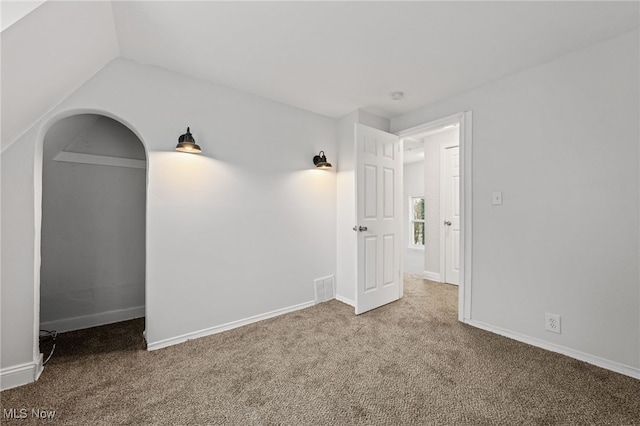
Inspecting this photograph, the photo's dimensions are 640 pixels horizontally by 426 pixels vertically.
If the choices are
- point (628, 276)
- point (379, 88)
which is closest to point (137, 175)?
point (379, 88)

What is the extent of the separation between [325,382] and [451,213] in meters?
3.39

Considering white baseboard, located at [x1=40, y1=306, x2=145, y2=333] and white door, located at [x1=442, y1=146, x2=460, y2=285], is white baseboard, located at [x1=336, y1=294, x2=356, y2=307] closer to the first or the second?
white door, located at [x1=442, y1=146, x2=460, y2=285]

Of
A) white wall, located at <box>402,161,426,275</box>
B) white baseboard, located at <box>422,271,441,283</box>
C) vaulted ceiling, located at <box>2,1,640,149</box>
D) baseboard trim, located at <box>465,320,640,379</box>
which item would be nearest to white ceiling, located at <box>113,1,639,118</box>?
vaulted ceiling, located at <box>2,1,640,149</box>

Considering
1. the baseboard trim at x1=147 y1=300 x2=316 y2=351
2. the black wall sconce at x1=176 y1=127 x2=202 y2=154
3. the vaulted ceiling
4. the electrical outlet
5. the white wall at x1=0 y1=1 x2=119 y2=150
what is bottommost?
the baseboard trim at x1=147 y1=300 x2=316 y2=351

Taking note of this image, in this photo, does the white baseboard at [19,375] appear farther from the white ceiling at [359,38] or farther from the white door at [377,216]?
the white door at [377,216]

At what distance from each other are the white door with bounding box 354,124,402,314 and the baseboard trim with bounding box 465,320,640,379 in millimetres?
967

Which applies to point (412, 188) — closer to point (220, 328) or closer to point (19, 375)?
point (220, 328)

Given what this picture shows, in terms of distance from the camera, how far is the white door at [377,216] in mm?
2939

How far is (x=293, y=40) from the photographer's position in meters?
1.96

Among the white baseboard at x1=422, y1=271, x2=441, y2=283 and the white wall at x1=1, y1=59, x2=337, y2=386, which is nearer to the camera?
the white wall at x1=1, y1=59, x2=337, y2=386

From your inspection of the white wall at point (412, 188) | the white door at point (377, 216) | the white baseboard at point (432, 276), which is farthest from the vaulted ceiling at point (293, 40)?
the white wall at point (412, 188)

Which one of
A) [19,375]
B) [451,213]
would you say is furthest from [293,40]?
[451,213]

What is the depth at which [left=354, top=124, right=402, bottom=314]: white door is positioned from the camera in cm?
294

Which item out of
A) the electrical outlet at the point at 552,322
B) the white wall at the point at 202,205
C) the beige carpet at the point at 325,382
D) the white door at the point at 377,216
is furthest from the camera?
the white door at the point at 377,216
